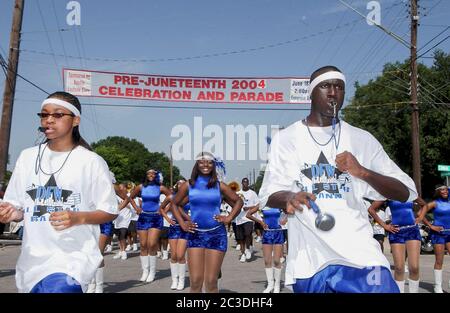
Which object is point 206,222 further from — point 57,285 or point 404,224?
point 57,285

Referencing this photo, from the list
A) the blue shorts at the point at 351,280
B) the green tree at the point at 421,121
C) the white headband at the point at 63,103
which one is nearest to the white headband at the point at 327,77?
the blue shorts at the point at 351,280

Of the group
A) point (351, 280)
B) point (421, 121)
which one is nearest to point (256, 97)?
point (351, 280)

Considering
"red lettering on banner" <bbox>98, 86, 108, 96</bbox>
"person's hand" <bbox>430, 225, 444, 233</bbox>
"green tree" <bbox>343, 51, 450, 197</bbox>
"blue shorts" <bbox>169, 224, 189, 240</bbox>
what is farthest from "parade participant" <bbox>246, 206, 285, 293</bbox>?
"green tree" <bbox>343, 51, 450, 197</bbox>

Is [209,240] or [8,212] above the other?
[8,212]

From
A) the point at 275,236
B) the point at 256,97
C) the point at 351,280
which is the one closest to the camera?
the point at 351,280

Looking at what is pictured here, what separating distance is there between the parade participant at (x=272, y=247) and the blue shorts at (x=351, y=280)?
7.28 m

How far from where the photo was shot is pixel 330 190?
3713 millimetres

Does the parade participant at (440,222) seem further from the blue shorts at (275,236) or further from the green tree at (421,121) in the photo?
the green tree at (421,121)

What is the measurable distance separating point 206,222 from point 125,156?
96153mm

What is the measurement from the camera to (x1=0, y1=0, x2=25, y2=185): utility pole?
61.2ft
